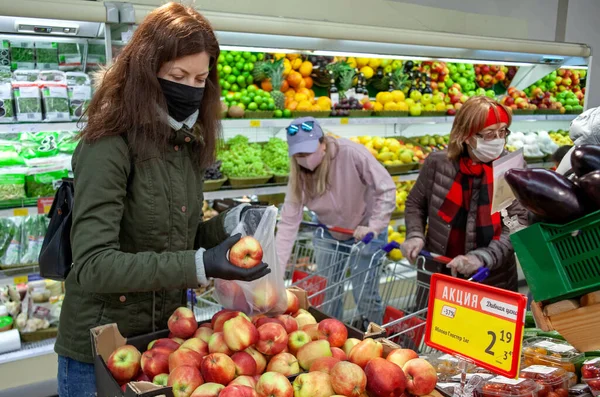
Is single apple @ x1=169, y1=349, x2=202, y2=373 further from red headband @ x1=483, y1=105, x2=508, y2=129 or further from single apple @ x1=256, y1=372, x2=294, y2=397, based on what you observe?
red headband @ x1=483, y1=105, x2=508, y2=129

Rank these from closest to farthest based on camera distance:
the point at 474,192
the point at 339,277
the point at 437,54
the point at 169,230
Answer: the point at 169,230, the point at 474,192, the point at 339,277, the point at 437,54

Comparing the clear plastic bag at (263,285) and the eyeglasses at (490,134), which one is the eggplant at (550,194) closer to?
the clear plastic bag at (263,285)

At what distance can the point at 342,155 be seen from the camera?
12.0 feet

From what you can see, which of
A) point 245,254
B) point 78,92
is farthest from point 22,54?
point 245,254

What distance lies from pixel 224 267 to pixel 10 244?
252cm

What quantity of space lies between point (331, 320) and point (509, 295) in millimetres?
639

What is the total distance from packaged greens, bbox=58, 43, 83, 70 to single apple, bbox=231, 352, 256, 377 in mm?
2800

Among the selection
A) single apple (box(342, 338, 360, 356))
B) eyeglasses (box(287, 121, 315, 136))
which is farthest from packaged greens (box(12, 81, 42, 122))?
single apple (box(342, 338, 360, 356))

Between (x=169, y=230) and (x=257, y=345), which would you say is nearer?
(x=257, y=345)

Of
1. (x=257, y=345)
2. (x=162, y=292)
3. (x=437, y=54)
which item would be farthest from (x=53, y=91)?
(x=437, y=54)

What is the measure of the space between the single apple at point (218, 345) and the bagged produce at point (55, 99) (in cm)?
230

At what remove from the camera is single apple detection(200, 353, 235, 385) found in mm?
1434

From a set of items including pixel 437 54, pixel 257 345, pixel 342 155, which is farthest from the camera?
pixel 437 54

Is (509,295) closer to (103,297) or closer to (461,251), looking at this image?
(103,297)
